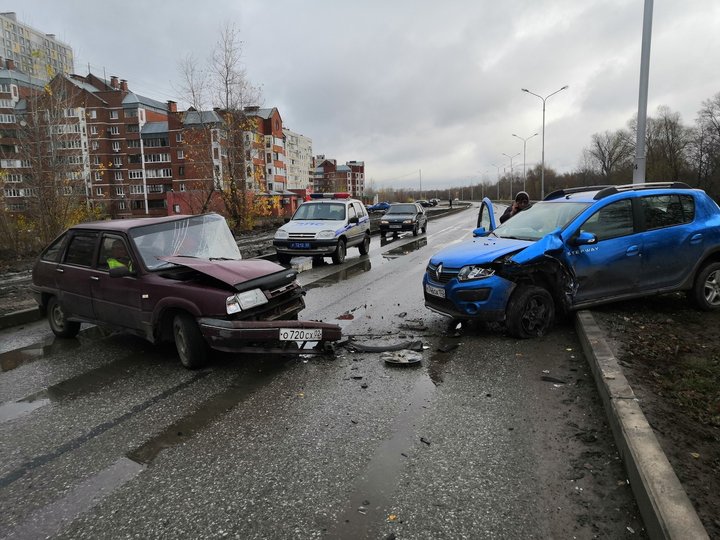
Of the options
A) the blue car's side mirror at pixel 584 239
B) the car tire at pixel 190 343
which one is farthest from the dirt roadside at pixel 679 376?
the car tire at pixel 190 343

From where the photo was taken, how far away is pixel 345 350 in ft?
19.2

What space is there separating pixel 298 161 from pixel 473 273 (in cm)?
14596

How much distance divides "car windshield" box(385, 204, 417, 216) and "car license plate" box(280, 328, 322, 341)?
19.4 m

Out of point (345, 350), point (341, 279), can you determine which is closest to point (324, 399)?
point (345, 350)

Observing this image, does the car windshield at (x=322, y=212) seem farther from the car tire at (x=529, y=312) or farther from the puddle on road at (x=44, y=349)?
the car tire at (x=529, y=312)

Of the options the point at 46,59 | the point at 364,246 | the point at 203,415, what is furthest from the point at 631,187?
the point at 46,59

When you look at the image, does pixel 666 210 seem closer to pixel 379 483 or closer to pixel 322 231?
pixel 379 483

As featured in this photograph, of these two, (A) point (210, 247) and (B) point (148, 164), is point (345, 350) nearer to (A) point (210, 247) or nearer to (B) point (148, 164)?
(A) point (210, 247)

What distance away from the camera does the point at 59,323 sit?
6.68m

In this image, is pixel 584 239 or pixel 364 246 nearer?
pixel 584 239

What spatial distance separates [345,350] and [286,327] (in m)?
1.18

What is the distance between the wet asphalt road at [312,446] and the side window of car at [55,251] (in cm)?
137

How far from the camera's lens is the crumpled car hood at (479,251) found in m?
6.04

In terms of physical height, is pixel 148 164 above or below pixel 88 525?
above
